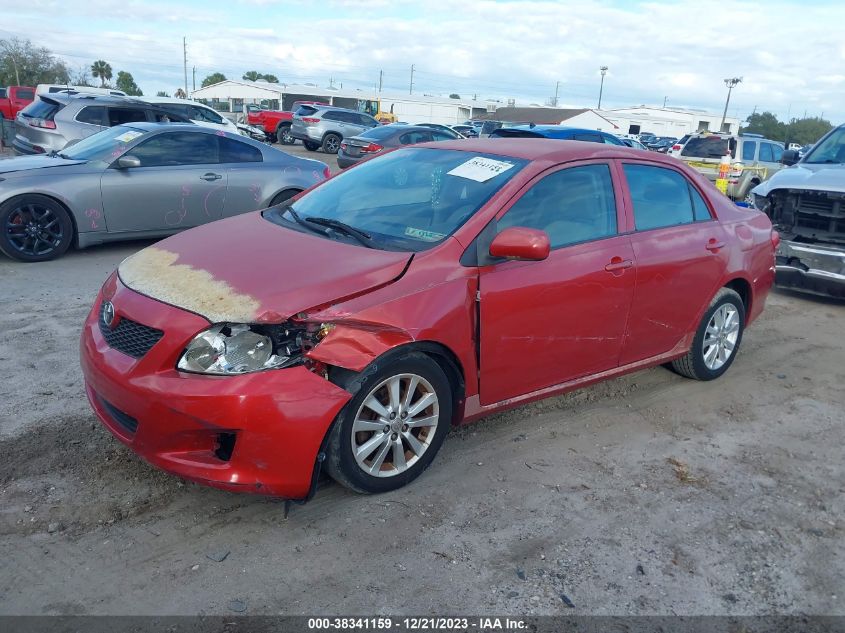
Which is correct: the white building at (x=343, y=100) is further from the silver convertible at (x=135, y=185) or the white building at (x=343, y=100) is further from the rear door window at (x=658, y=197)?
the rear door window at (x=658, y=197)

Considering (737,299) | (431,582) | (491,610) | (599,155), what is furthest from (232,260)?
(737,299)

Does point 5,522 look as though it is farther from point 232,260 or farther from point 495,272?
point 495,272

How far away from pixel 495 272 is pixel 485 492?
3.67 ft

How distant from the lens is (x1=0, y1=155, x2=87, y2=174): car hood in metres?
7.32

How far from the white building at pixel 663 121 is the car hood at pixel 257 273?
58720mm

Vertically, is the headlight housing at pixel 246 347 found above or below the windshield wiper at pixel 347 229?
below

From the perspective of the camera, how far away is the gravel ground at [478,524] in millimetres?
2809

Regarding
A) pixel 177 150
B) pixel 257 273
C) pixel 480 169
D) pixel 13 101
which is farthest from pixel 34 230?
pixel 13 101

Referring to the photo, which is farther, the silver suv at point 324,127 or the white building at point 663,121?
the white building at point 663,121

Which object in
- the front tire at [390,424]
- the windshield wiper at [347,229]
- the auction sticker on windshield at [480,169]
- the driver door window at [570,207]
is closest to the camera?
the front tire at [390,424]

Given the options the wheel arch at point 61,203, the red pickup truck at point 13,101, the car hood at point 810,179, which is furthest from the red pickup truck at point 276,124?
the car hood at point 810,179

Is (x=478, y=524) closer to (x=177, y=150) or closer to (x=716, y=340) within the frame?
(x=716, y=340)

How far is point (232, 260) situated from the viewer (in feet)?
11.4

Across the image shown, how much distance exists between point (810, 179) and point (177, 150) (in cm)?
715
